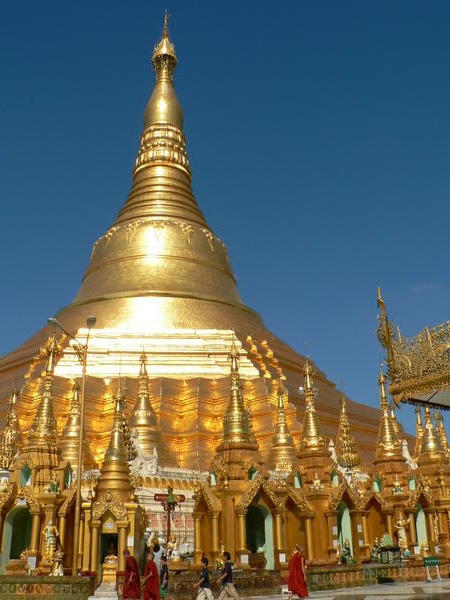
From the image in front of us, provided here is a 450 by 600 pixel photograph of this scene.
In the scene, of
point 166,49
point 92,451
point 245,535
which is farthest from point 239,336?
point 166,49

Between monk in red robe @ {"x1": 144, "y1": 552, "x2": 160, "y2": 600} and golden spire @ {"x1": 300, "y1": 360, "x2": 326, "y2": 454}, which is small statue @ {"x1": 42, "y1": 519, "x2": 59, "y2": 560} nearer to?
monk in red robe @ {"x1": 144, "y1": 552, "x2": 160, "y2": 600}

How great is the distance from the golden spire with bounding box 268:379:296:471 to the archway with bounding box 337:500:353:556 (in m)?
3.93

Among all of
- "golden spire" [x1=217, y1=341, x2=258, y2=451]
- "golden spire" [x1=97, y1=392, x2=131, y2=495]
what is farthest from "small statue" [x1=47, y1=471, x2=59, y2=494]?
"golden spire" [x1=217, y1=341, x2=258, y2=451]

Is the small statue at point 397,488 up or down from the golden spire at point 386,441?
down

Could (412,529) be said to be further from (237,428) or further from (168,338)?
(168,338)

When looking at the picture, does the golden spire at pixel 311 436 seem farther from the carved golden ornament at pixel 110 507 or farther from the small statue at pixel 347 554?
the carved golden ornament at pixel 110 507

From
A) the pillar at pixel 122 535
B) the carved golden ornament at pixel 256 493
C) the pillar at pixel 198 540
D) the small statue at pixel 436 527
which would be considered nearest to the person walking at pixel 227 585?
the pillar at pixel 122 535

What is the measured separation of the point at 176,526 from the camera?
2383cm

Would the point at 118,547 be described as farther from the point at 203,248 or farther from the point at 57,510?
the point at 203,248

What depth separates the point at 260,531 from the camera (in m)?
20.3

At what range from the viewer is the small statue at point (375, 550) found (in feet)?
73.7

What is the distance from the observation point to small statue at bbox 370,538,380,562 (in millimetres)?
22453

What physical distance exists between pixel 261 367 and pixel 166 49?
27711mm

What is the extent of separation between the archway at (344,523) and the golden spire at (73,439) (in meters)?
9.73
